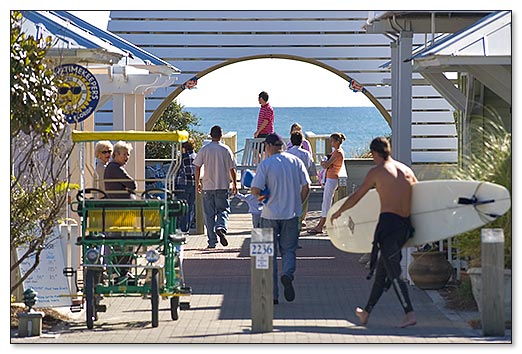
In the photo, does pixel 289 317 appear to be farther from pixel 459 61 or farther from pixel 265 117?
pixel 265 117

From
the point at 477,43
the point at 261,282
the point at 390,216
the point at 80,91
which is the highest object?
the point at 477,43

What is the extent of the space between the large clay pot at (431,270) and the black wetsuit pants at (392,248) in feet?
6.56

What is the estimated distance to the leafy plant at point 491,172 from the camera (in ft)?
36.4

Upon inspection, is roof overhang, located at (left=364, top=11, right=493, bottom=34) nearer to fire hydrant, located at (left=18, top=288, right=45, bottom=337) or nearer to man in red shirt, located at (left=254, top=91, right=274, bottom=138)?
man in red shirt, located at (left=254, top=91, right=274, bottom=138)

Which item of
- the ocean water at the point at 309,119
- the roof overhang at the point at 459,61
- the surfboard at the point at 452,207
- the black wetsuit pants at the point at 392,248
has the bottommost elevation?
the black wetsuit pants at the point at 392,248

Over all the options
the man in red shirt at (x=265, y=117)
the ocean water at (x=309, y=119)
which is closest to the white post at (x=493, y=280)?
the man in red shirt at (x=265, y=117)

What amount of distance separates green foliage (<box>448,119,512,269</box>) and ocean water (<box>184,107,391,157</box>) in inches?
3808

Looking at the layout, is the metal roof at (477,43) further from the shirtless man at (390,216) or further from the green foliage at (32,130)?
the green foliage at (32,130)

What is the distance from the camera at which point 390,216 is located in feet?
35.6

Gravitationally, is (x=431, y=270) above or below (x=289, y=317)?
above

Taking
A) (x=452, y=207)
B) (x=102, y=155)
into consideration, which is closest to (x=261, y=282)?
(x=452, y=207)

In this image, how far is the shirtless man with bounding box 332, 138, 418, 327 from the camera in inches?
425

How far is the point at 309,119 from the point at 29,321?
114 meters
